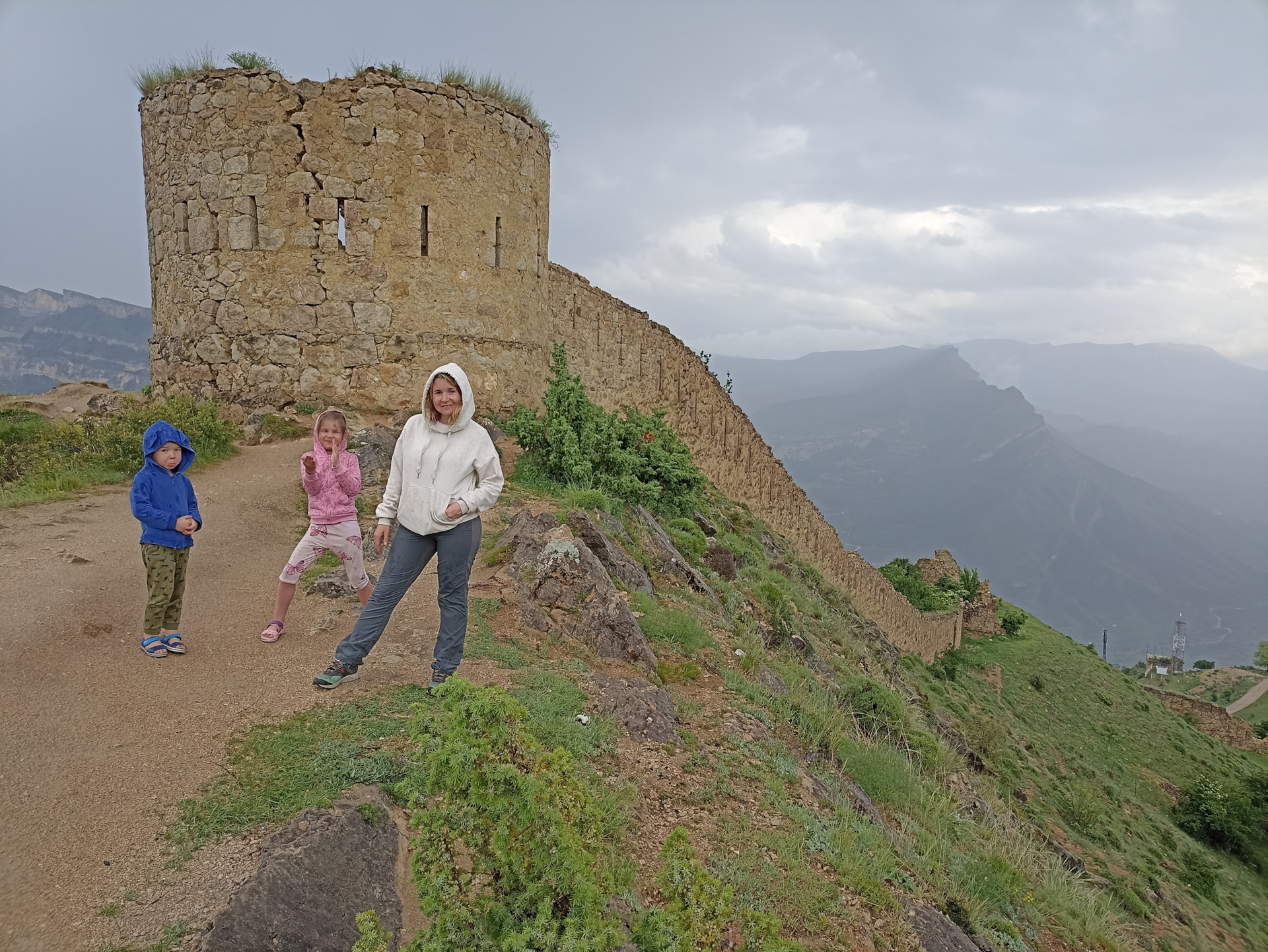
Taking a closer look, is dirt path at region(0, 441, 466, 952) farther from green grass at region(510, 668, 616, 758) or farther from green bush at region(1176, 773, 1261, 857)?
green bush at region(1176, 773, 1261, 857)

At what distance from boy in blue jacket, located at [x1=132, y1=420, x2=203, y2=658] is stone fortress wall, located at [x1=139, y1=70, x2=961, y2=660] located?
5602 millimetres

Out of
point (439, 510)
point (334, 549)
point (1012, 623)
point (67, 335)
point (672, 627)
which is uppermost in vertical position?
point (67, 335)

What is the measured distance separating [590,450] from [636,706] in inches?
215

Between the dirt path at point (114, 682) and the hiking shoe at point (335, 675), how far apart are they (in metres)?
0.07

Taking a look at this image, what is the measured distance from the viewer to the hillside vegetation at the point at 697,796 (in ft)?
6.78

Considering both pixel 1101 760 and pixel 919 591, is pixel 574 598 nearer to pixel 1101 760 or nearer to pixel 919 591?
pixel 1101 760

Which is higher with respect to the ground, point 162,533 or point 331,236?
point 331,236

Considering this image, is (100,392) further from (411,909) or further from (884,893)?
(884,893)

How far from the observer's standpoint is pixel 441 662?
444cm

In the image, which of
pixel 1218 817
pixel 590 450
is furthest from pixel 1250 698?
pixel 590 450

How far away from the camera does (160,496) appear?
4832 mm

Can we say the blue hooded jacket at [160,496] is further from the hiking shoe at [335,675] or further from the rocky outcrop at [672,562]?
the rocky outcrop at [672,562]

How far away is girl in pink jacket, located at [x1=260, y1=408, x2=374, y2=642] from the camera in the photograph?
5188 millimetres

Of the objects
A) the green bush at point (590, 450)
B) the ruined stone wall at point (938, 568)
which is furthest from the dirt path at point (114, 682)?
the ruined stone wall at point (938, 568)
